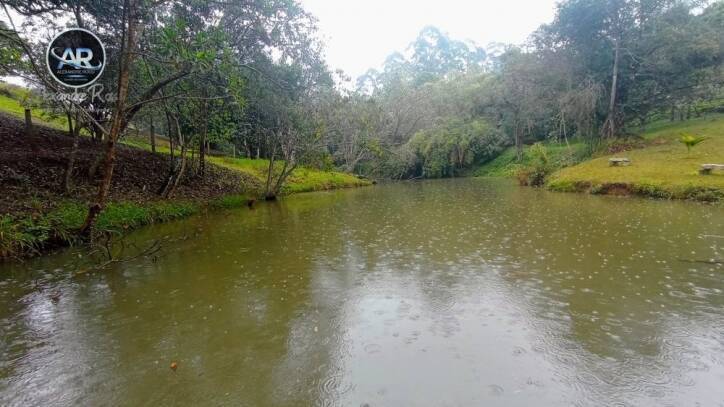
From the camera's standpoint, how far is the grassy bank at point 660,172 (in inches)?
650

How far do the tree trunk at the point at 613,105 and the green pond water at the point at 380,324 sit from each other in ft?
64.9

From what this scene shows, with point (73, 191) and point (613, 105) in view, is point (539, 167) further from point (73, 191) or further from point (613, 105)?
point (73, 191)

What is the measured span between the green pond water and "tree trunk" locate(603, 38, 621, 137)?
19787 millimetres

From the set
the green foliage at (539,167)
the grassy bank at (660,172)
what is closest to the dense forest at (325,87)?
the grassy bank at (660,172)

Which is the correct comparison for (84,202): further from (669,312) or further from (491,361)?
(669,312)

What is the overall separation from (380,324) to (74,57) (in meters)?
10.7

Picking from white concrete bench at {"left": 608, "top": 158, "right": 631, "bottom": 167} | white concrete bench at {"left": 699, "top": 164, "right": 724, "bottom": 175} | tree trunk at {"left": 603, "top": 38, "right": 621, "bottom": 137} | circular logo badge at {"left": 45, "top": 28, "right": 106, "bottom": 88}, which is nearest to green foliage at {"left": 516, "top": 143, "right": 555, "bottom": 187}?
white concrete bench at {"left": 608, "top": 158, "right": 631, "bottom": 167}

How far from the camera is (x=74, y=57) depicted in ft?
33.4

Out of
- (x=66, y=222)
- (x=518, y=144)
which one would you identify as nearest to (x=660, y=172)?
(x=66, y=222)

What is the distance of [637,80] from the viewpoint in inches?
1089

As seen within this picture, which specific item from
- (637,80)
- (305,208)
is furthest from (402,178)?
(305,208)

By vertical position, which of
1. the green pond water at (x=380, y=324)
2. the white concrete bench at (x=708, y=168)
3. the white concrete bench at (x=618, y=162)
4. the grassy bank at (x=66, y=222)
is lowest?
the green pond water at (x=380, y=324)

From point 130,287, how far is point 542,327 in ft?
22.2

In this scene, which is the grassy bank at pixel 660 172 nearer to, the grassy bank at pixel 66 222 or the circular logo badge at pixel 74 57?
the grassy bank at pixel 66 222
